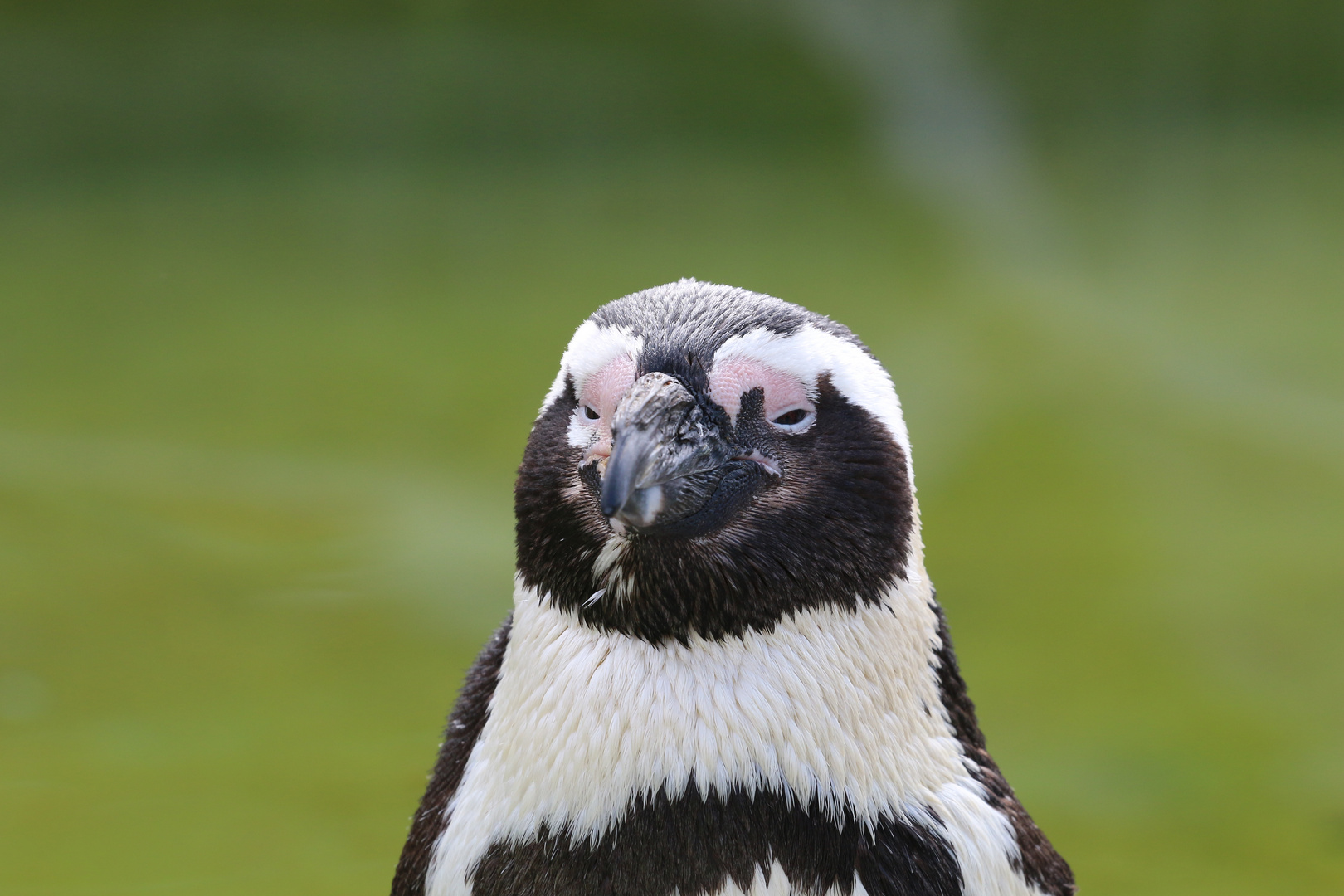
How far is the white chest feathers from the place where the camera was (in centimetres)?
127

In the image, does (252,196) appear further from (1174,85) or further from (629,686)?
(629,686)

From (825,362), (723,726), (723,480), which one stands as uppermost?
(825,362)

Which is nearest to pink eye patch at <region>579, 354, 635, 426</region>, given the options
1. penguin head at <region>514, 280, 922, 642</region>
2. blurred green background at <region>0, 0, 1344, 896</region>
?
penguin head at <region>514, 280, 922, 642</region>

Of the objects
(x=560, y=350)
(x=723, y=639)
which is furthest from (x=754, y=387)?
(x=560, y=350)

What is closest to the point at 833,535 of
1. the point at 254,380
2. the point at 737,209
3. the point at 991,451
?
the point at 991,451

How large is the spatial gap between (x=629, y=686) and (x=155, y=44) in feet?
11.2

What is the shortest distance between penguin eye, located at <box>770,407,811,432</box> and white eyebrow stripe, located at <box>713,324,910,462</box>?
0.02 meters

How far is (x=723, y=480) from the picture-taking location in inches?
49.1

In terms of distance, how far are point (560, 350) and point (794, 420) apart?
2.24 m

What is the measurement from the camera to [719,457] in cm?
124

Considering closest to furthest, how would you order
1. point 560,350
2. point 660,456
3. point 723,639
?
1. point 660,456
2. point 723,639
3. point 560,350

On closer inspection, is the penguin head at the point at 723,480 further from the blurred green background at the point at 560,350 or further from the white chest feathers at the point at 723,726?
the blurred green background at the point at 560,350

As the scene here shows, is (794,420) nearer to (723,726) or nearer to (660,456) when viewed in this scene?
(660,456)

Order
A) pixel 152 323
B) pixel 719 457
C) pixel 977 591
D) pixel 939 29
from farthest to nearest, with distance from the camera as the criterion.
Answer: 1. pixel 939 29
2. pixel 152 323
3. pixel 977 591
4. pixel 719 457
